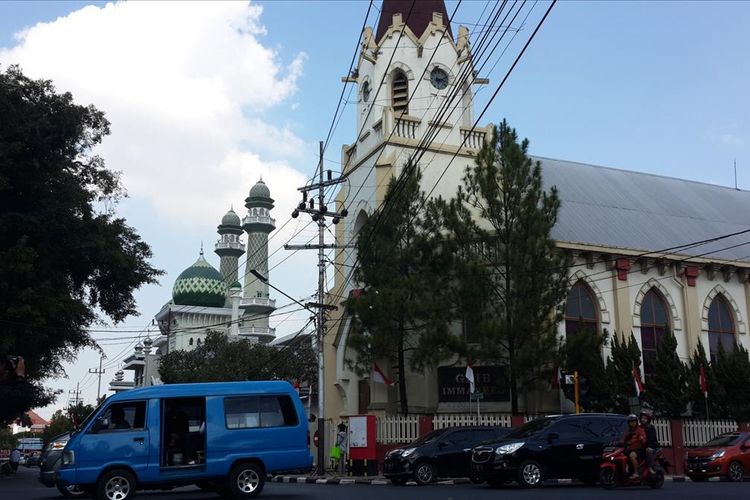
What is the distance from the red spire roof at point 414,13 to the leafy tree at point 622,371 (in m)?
17.2

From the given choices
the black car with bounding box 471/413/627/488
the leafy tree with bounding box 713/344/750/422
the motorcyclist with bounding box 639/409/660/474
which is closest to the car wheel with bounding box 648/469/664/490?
the motorcyclist with bounding box 639/409/660/474

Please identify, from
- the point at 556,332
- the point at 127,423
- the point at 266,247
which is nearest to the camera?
the point at 127,423

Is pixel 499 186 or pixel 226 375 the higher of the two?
pixel 499 186

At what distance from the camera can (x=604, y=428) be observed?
18.3m

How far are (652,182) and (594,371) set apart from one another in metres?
16.1

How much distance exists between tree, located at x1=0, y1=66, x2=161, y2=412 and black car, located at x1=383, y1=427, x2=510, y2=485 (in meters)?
13.7

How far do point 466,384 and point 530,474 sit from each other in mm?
13410

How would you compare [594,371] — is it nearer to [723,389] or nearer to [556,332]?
[556,332]

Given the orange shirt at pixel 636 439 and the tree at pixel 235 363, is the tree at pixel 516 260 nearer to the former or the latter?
the orange shirt at pixel 636 439

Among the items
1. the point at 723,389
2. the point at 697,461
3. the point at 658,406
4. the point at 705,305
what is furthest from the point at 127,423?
the point at 705,305

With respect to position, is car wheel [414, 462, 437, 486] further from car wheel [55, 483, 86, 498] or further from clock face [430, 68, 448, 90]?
clock face [430, 68, 448, 90]

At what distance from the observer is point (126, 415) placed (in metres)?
15.5

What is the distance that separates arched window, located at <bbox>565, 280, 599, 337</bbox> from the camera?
1267 inches

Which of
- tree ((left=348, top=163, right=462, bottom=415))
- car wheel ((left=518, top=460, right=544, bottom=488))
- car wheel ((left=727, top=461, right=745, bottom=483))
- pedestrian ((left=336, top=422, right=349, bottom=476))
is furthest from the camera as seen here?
pedestrian ((left=336, top=422, right=349, bottom=476))
